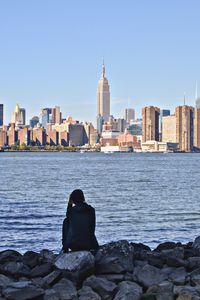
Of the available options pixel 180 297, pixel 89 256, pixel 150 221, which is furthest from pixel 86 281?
pixel 150 221

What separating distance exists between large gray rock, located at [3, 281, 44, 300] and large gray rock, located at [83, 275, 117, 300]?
2.68ft

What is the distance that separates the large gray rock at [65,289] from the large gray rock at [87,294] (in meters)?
0.09

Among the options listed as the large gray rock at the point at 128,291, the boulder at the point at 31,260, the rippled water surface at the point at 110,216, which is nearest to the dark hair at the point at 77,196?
the boulder at the point at 31,260

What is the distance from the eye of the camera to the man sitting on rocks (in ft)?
38.4

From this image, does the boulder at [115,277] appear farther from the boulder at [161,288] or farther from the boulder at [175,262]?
the boulder at [175,262]

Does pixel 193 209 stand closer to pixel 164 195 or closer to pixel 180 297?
pixel 164 195

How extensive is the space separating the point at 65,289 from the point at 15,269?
1301 mm

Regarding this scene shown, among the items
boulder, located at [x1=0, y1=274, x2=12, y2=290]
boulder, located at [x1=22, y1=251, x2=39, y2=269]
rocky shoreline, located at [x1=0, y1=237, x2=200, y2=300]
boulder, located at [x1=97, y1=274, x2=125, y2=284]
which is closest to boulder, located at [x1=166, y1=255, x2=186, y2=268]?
rocky shoreline, located at [x1=0, y1=237, x2=200, y2=300]

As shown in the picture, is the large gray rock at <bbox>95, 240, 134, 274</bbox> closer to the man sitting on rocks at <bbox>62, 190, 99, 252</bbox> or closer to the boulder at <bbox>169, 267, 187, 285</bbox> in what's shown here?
the man sitting on rocks at <bbox>62, 190, 99, 252</bbox>

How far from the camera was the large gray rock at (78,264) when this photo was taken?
34.8 feet

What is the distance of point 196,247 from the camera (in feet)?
43.8

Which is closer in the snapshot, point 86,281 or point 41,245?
point 86,281

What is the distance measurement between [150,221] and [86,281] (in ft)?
60.3

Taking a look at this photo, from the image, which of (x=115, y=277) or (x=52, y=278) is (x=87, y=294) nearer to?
(x=52, y=278)
